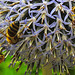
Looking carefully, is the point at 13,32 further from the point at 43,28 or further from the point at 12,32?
the point at 43,28

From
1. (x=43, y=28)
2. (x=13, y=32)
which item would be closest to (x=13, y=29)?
(x=13, y=32)

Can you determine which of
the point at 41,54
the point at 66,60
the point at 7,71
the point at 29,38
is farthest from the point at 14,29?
the point at 7,71

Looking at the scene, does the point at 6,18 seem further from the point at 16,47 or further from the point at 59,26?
the point at 59,26

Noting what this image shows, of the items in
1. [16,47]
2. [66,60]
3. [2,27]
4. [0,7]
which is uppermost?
[0,7]

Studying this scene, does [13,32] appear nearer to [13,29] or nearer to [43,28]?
[13,29]

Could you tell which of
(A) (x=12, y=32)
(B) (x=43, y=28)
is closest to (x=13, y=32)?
(A) (x=12, y=32)
